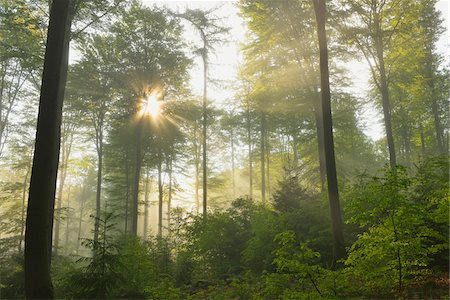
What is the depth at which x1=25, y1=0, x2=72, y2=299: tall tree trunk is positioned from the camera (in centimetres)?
588

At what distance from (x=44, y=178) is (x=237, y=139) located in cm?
2750

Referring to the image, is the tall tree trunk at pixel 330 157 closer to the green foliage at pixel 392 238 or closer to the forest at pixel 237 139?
the forest at pixel 237 139

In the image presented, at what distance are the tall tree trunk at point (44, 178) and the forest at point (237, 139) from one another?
3 cm

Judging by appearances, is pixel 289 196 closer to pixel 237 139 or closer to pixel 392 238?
pixel 392 238

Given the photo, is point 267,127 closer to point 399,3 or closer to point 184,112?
point 184,112

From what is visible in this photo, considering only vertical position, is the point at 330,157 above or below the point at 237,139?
below

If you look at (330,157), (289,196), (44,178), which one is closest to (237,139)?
(289,196)

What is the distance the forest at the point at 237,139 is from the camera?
6.29 meters

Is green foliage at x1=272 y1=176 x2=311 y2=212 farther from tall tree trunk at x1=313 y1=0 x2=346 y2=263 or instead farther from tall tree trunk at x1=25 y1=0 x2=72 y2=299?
tall tree trunk at x1=25 y1=0 x2=72 y2=299

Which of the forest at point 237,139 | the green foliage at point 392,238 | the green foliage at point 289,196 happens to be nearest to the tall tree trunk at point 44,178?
the forest at point 237,139

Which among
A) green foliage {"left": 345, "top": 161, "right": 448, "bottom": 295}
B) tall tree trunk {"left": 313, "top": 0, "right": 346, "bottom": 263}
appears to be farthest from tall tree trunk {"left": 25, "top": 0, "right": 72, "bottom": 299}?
tall tree trunk {"left": 313, "top": 0, "right": 346, "bottom": 263}

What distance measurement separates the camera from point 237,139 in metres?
33.2

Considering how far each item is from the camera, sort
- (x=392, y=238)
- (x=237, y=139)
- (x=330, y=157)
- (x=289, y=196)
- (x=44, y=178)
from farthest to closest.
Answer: (x=237, y=139), (x=289, y=196), (x=330, y=157), (x=44, y=178), (x=392, y=238)

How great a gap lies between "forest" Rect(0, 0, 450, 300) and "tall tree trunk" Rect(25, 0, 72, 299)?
0.09ft
